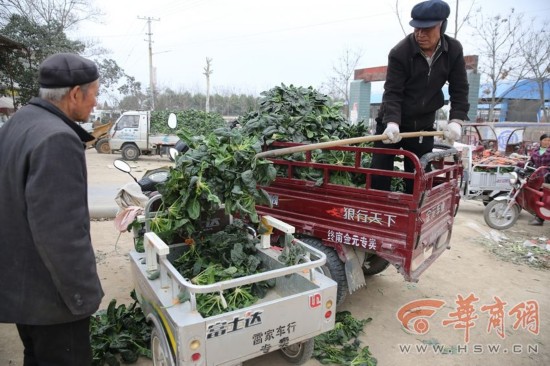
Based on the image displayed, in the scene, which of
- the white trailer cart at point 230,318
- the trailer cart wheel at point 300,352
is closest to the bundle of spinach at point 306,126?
the white trailer cart at point 230,318

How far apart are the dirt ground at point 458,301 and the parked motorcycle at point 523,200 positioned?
0.49 metres

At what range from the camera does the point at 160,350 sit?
256 cm

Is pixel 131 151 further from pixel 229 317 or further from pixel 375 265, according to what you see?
pixel 229 317

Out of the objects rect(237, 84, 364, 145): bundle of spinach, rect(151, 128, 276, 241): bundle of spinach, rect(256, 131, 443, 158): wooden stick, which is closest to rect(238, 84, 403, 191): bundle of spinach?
rect(237, 84, 364, 145): bundle of spinach

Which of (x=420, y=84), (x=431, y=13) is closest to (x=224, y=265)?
(x=420, y=84)

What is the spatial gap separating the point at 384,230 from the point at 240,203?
4.10 feet

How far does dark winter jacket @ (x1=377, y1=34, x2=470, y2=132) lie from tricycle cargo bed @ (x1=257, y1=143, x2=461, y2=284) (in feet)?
1.58

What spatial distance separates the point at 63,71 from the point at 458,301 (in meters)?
4.38

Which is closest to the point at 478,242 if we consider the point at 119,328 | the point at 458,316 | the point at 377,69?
the point at 458,316

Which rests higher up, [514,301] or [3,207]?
[3,207]

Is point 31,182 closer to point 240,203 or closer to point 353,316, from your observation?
point 240,203

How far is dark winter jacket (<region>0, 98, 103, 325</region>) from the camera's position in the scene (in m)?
1.62

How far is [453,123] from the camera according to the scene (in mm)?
3693

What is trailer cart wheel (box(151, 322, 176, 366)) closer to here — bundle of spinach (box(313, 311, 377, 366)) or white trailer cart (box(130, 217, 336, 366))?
white trailer cart (box(130, 217, 336, 366))
